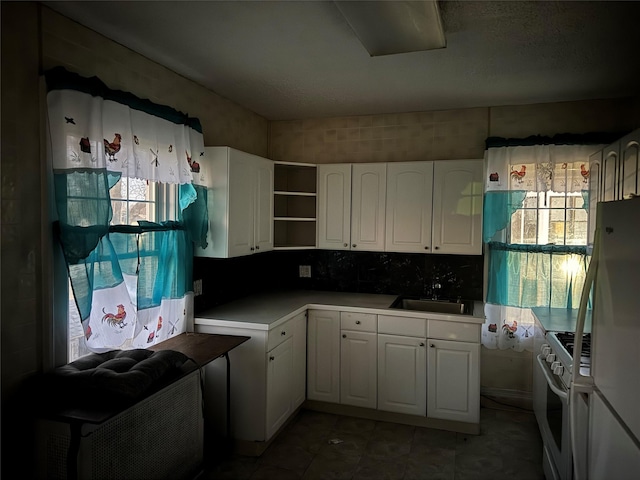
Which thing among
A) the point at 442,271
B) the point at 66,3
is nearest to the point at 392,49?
the point at 66,3

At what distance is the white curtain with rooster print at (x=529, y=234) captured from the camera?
11.0 ft

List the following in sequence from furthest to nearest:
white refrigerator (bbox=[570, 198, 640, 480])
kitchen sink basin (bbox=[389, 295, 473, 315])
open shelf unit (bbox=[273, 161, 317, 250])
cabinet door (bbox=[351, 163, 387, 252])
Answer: open shelf unit (bbox=[273, 161, 317, 250]) < cabinet door (bbox=[351, 163, 387, 252]) < kitchen sink basin (bbox=[389, 295, 473, 315]) < white refrigerator (bbox=[570, 198, 640, 480])

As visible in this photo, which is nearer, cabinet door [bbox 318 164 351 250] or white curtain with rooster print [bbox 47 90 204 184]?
white curtain with rooster print [bbox 47 90 204 184]

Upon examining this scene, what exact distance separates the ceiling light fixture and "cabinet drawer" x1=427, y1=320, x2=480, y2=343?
189 cm

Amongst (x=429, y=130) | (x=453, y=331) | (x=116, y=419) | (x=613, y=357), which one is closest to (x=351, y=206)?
(x=429, y=130)

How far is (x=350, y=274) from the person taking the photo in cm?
405

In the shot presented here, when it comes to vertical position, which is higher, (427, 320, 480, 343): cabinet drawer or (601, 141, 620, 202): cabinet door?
(601, 141, 620, 202): cabinet door

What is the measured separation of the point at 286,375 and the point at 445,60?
7.58ft

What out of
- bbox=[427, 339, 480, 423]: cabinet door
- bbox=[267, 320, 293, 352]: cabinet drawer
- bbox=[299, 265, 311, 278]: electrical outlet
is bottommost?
bbox=[427, 339, 480, 423]: cabinet door

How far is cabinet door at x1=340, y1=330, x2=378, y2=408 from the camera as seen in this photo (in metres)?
3.37

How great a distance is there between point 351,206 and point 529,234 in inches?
56.5

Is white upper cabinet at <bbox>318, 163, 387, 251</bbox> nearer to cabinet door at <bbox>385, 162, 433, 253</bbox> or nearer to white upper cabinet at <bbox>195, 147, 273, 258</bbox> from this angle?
cabinet door at <bbox>385, 162, 433, 253</bbox>

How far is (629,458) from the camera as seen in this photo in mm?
1295

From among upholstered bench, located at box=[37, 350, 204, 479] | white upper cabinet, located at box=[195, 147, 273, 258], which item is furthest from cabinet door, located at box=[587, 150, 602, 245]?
upholstered bench, located at box=[37, 350, 204, 479]
